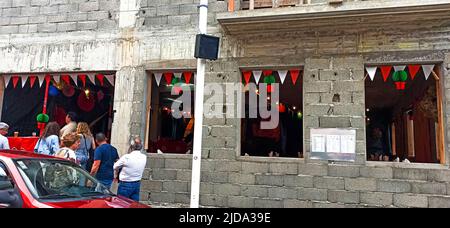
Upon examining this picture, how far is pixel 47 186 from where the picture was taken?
411 centimetres

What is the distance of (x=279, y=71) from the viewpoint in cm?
752

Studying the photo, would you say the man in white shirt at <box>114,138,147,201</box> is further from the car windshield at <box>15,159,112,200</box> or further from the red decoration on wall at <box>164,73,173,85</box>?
the red decoration on wall at <box>164,73,173,85</box>

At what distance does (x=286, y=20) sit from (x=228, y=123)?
7.73ft

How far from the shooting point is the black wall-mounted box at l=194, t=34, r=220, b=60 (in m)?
5.86

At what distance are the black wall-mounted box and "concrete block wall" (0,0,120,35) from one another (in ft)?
11.0

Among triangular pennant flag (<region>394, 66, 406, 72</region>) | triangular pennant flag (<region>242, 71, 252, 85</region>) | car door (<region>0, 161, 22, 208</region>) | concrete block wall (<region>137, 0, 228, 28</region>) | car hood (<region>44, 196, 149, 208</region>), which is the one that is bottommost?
car hood (<region>44, 196, 149, 208</region>)

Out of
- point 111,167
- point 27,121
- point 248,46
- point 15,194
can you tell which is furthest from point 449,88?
point 27,121

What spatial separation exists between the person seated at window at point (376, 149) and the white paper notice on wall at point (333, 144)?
926 millimetres

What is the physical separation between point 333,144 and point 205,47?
3106 mm

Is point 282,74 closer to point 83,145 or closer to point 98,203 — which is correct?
point 83,145

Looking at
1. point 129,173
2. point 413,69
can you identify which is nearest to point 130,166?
point 129,173

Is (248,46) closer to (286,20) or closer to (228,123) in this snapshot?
(286,20)

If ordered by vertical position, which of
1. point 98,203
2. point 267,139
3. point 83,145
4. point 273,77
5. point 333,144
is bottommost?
point 98,203

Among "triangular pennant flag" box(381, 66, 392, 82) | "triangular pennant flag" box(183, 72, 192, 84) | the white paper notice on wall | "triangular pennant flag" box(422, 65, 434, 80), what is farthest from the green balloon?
"triangular pennant flag" box(422, 65, 434, 80)
